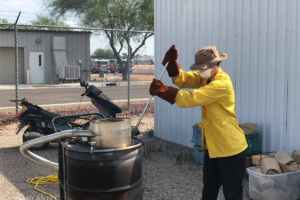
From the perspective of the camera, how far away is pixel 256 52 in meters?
5.50

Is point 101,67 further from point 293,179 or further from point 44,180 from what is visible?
point 293,179

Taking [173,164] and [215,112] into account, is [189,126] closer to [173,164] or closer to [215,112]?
[173,164]

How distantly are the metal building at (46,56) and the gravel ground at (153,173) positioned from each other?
17122 mm

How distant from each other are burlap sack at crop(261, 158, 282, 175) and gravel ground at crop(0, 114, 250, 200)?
18.9 inches

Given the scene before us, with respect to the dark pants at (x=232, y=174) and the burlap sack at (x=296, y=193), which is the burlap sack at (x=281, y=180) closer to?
the burlap sack at (x=296, y=193)

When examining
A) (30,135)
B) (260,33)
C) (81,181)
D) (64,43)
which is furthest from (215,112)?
(64,43)

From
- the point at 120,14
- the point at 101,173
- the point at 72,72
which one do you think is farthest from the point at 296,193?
the point at 120,14

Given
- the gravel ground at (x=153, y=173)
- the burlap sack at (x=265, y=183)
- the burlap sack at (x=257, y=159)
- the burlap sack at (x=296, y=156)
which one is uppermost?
the burlap sack at (x=296, y=156)

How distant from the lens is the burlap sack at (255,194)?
4237mm

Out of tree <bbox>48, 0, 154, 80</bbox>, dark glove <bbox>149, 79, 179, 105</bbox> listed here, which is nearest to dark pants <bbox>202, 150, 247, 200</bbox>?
dark glove <bbox>149, 79, 179, 105</bbox>

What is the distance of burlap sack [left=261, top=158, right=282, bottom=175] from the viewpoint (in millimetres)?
4211

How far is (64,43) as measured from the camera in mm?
24844

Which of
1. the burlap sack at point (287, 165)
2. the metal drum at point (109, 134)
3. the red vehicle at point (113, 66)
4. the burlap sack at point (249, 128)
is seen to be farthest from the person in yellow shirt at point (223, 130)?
the red vehicle at point (113, 66)

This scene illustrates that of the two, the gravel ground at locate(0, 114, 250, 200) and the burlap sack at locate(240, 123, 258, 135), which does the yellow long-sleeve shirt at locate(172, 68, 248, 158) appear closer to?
the gravel ground at locate(0, 114, 250, 200)
